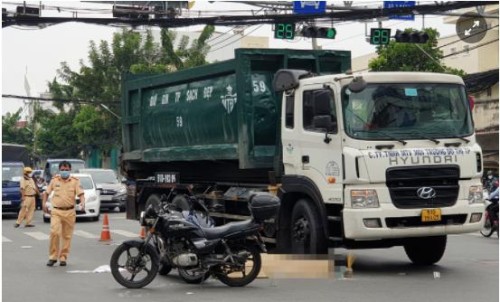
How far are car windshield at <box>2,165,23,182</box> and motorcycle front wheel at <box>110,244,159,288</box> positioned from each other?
17.3 meters

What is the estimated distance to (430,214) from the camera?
10805 mm

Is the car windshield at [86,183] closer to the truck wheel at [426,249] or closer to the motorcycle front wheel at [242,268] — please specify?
the truck wheel at [426,249]

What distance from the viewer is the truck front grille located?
35.2 feet

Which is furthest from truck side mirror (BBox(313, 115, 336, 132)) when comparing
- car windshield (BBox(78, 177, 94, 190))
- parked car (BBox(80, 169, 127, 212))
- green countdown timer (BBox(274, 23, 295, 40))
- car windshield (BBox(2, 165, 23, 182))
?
parked car (BBox(80, 169, 127, 212))

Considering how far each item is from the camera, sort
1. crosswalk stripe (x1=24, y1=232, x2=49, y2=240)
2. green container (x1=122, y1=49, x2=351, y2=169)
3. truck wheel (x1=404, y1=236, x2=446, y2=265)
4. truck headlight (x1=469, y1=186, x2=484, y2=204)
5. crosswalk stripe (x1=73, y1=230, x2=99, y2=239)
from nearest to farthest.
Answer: truck headlight (x1=469, y1=186, x2=484, y2=204) < truck wheel (x1=404, y1=236, x2=446, y2=265) < green container (x1=122, y1=49, x2=351, y2=169) < crosswalk stripe (x1=24, y1=232, x2=49, y2=240) < crosswalk stripe (x1=73, y1=230, x2=99, y2=239)

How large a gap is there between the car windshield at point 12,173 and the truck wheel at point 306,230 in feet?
55.5

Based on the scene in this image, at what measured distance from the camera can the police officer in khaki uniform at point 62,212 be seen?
42.1ft

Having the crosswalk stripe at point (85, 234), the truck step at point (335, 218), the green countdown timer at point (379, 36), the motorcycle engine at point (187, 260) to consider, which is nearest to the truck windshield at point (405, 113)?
the truck step at point (335, 218)

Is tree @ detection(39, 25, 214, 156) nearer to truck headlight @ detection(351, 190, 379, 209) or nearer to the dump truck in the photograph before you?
the dump truck

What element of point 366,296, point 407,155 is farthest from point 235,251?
point 407,155

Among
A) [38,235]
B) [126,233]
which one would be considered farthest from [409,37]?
[38,235]

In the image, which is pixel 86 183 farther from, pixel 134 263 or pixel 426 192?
pixel 426 192

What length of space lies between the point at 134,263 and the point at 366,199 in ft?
10.0

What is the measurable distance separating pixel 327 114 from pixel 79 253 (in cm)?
620
